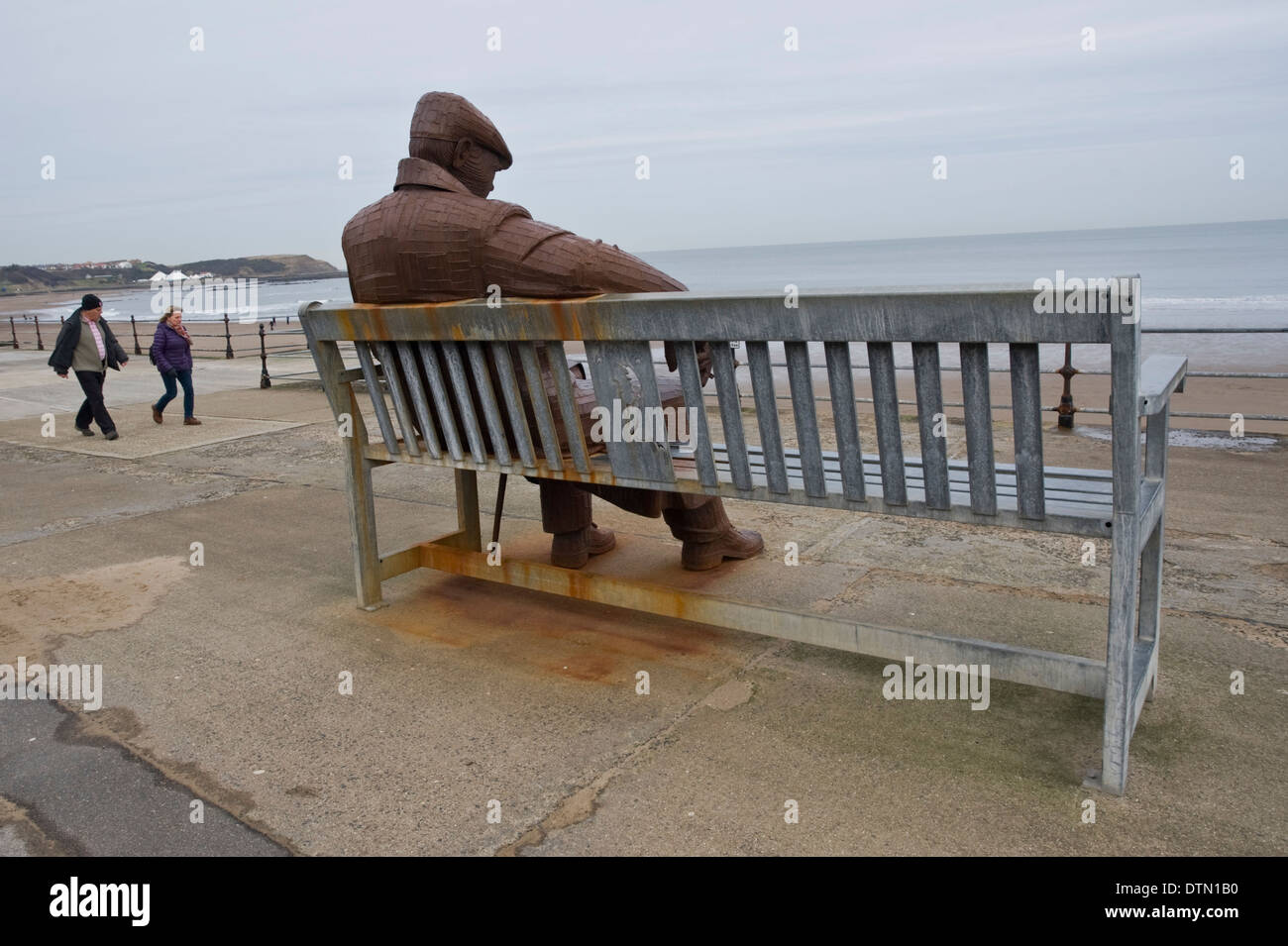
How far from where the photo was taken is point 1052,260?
5919 centimetres

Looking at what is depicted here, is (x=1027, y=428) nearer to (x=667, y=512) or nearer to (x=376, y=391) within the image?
(x=667, y=512)

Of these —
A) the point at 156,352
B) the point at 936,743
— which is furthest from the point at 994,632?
the point at 156,352

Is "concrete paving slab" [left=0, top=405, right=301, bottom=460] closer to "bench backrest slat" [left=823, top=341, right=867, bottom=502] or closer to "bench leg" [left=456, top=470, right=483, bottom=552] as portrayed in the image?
"bench leg" [left=456, top=470, right=483, bottom=552]

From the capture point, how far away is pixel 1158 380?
9.21 feet

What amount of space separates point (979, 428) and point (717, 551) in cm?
211

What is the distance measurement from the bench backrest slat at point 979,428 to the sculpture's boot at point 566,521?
2095 millimetres

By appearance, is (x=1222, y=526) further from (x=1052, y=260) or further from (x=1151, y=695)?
(x=1052, y=260)

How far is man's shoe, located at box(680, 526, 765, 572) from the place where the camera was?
466cm

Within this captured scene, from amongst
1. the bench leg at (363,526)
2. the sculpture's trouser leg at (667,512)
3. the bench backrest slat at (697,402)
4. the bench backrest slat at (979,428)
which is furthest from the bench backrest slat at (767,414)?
the bench leg at (363,526)

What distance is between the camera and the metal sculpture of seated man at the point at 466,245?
341 cm

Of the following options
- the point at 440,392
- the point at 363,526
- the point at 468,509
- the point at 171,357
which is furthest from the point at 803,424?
the point at 171,357

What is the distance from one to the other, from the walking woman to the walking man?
63cm

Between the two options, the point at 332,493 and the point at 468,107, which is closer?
the point at 468,107
